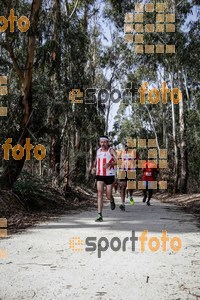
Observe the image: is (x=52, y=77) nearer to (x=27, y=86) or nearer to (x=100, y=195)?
(x=27, y=86)

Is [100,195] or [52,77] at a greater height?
[52,77]

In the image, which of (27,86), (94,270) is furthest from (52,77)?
(94,270)

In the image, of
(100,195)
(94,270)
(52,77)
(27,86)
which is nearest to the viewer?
(94,270)

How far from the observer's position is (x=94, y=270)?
377 cm

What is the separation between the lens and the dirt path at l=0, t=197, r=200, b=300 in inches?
122

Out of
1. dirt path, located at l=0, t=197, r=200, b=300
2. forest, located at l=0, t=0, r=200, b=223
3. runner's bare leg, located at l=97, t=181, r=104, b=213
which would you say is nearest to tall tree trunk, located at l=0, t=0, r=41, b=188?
forest, located at l=0, t=0, r=200, b=223

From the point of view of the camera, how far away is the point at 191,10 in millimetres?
21859

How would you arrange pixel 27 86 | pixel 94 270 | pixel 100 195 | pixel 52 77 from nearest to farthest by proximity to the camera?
1. pixel 94 270
2. pixel 100 195
3. pixel 27 86
4. pixel 52 77

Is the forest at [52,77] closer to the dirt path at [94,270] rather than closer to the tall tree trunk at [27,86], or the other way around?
the tall tree trunk at [27,86]

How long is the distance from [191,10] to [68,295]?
21298 millimetres

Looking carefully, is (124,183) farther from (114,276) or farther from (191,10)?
(191,10)

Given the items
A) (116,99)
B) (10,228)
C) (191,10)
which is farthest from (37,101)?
(116,99)

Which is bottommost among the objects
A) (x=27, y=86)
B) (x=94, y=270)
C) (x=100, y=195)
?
(x=94, y=270)

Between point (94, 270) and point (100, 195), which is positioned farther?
point (100, 195)
